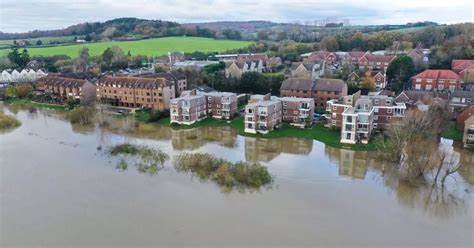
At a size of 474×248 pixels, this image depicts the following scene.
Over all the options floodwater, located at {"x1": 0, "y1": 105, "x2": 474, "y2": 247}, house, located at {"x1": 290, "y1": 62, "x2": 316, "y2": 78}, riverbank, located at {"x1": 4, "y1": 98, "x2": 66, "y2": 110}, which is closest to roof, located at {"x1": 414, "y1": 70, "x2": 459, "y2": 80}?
house, located at {"x1": 290, "y1": 62, "x2": 316, "y2": 78}

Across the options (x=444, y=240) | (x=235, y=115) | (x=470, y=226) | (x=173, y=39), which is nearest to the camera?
(x=444, y=240)

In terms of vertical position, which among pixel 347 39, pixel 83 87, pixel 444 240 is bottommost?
pixel 444 240

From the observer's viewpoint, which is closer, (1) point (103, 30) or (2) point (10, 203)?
(2) point (10, 203)

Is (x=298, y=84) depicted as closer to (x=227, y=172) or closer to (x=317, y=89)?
(x=317, y=89)

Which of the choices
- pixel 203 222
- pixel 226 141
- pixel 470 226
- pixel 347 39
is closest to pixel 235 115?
pixel 226 141

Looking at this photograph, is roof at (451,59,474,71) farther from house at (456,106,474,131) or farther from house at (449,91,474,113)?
house at (456,106,474,131)

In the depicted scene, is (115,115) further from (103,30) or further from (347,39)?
A: (103,30)

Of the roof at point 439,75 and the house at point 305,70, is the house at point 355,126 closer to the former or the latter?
the roof at point 439,75
